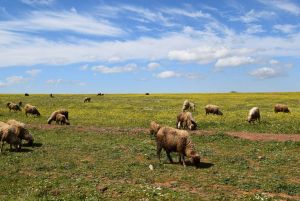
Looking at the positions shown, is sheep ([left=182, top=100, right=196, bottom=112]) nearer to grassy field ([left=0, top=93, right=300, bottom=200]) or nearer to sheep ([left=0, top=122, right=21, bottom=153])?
grassy field ([left=0, top=93, right=300, bottom=200])

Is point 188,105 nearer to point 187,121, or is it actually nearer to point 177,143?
point 187,121

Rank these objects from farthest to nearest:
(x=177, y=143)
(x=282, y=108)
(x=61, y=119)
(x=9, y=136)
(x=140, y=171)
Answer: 1. (x=282, y=108)
2. (x=61, y=119)
3. (x=9, y=136)
4. (x=177, y=143)
5. (x=140, y=171)

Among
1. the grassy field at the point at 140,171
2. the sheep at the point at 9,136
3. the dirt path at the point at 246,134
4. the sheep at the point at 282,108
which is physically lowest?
the grassy field at the point at 140,171

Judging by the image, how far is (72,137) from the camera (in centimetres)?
3619

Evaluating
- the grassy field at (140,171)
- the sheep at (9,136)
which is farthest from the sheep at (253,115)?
the sheep at (9,136)

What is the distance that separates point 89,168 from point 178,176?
573 cm

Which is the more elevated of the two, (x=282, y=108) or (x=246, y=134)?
(x=282, y=108)

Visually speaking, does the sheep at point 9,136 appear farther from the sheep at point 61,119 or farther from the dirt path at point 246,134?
the sheep at point 61,119

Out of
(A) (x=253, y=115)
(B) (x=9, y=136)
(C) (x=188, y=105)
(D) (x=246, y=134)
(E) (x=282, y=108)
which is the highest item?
(C) (x=188, y=105)

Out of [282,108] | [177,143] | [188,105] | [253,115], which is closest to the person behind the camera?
[177,143]

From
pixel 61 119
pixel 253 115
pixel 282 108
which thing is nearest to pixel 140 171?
pixel 61 119

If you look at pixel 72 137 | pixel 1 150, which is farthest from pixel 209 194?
pixel 72 137

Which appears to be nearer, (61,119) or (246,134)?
(246,134)

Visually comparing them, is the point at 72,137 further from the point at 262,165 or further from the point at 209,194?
the point at 209,194
